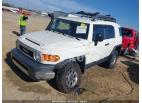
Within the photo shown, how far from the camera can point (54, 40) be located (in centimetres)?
598

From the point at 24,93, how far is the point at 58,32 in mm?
2413

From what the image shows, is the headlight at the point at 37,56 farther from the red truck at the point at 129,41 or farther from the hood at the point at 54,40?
the red truck at the point at 129,41

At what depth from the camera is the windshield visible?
661cm

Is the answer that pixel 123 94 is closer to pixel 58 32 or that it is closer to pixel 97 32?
pixel 97 32

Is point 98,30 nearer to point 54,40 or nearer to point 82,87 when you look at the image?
point 54,40

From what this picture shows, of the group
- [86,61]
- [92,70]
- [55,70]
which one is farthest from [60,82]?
[92,70]

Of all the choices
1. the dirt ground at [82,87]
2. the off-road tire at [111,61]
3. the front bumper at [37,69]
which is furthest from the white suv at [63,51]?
the off-road tire at [111,61]

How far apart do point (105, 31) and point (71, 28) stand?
5.33ft

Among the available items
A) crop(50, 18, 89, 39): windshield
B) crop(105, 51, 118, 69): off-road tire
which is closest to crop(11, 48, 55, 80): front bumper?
crop(50, 18, 89, 39): windshield

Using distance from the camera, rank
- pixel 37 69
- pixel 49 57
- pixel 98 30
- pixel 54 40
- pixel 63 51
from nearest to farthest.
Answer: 1. pixel 37 69
2. pixel 49 57
3. pixel 63 51
4. pixel 54 40
5. pixel 98 30

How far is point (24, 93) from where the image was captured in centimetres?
555

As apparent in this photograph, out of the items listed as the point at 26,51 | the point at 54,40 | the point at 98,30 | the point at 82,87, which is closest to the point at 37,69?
the point at 26,51

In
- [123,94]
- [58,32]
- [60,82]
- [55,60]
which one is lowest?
[123,94]

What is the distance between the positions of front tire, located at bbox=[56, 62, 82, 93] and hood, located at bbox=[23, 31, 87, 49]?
1.80 feet
